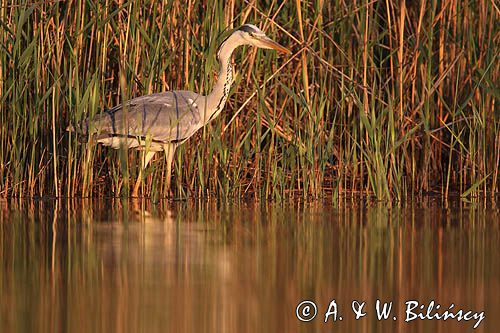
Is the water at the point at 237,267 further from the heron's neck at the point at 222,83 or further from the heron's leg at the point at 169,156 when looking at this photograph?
the heron's neck at the point at 222,83

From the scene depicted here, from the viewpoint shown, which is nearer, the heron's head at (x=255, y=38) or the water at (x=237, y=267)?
the water at (x=237, y=267)

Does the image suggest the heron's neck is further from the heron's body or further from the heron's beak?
the heron's beak

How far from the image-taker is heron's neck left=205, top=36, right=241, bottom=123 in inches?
290

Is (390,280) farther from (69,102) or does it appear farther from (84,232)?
(69,102)

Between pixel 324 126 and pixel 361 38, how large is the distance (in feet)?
1.87

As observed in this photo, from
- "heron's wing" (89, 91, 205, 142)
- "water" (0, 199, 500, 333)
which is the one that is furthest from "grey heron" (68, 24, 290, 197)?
"water" (0, 199, 500, 333)

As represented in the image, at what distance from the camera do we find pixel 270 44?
7332 mm

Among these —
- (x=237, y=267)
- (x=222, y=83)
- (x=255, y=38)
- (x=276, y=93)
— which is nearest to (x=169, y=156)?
(x=222, y=83)

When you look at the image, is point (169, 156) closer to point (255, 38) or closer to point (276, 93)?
point (276, 93)

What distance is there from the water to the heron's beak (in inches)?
49.3

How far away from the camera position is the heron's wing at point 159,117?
23.3ft

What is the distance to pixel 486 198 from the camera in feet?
23.2

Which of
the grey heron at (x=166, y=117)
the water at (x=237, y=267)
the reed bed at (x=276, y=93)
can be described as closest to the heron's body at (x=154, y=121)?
the grey heron at (x=166, y=117)

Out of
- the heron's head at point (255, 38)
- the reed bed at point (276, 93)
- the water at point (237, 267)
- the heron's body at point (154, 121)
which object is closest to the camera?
the water at point (237, 267)
